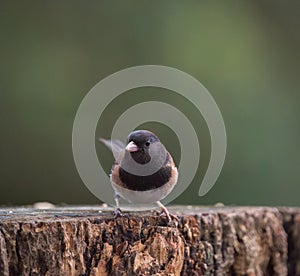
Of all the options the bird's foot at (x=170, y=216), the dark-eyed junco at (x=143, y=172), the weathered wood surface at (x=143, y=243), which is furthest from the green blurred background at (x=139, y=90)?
the bird's foot at (x=170, y=216)

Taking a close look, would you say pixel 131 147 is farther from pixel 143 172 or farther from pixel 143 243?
pixel 143 243

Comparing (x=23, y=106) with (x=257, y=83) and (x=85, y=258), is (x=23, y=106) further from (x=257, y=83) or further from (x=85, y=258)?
(x=85, y=258)

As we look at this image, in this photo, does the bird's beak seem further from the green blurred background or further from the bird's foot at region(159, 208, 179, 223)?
the green blurred background

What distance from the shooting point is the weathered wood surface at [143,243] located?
5.86 ft

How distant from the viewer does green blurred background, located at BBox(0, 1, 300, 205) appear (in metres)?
4.66

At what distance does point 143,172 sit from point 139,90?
2.69 metres

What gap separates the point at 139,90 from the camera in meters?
4.88

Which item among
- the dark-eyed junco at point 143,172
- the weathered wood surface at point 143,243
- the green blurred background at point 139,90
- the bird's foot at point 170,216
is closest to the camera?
the weathered wood surface at point 143,243

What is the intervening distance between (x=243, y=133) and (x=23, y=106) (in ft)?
5.47

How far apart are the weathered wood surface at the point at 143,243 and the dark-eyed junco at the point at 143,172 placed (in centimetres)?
8

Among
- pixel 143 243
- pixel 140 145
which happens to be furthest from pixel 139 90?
pixel 143 243

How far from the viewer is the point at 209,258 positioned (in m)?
2.21

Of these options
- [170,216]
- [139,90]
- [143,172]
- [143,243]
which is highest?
[139,90]

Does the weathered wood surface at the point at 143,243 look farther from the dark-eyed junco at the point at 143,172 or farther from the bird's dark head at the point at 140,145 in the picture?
the bird's dark head at the point at 140,145
